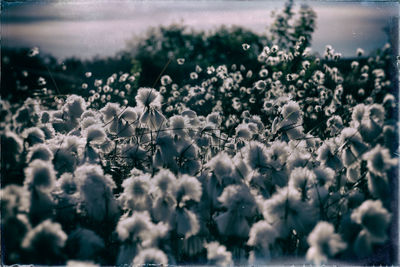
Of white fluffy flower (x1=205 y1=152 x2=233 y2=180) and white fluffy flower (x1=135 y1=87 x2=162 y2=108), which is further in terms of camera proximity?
white fluffy flower (x1=135 y1=87 x2=162 y2=108)

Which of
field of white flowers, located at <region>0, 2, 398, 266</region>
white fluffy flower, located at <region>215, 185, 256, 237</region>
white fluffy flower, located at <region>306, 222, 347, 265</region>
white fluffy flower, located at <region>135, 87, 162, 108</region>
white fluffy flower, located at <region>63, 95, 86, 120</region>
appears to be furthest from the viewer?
white fluffy flower, located at <region>63, 95, 86, 120</region>

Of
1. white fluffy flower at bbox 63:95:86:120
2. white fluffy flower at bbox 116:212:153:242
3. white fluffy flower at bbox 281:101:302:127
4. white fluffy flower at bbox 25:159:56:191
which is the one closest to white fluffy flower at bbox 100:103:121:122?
white fluffy flower at bbox 63:95:86:120

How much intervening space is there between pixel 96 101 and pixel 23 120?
104 inches

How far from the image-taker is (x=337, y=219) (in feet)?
4.84

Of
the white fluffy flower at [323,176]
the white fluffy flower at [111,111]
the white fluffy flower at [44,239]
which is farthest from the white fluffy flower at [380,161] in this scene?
the white fluffy flower at [111,111]

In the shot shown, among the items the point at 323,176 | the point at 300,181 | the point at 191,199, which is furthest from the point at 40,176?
the point at 323,176

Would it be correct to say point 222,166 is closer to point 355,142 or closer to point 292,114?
point 355,142

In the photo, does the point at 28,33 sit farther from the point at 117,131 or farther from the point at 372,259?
the point at 372,259

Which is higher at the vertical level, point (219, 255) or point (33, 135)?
point (33, 135)

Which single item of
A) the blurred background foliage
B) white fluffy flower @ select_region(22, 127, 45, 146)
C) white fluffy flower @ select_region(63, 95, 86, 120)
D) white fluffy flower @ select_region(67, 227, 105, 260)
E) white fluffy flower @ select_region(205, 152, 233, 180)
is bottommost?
white fluffy flower @ select_region(67, 227, 105, 260)

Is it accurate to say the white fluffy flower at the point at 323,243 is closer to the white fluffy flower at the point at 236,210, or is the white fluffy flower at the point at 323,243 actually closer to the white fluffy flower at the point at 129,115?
the white fluffy flower at the point at 236,210

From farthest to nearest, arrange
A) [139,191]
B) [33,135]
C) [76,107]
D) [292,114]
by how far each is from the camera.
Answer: [76,107]
[292,114]
[33,135]
[139,191]

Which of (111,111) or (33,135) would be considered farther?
(111,111)

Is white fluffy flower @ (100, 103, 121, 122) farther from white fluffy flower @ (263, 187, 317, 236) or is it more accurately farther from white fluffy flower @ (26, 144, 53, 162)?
white fluffy flower @ (263, 187, 317, 236)
